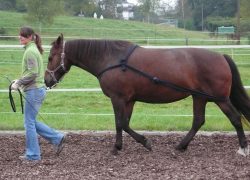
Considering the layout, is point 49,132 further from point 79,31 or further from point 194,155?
point 79,31

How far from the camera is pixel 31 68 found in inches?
241

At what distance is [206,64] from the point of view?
672cm

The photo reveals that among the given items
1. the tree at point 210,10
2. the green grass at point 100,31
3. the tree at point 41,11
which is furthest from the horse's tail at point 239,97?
the tree at point 210,10

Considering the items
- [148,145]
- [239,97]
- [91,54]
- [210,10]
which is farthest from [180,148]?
[210,10]

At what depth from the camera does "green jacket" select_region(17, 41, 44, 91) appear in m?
6.12

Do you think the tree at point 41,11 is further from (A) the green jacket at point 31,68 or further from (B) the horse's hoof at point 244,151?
(B) the horse's hoof at point 244,151

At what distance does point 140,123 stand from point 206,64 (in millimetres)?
2431

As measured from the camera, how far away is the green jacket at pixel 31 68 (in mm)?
6117

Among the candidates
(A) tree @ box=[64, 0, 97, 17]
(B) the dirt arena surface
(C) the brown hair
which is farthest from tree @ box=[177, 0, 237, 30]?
(C) the brown hair

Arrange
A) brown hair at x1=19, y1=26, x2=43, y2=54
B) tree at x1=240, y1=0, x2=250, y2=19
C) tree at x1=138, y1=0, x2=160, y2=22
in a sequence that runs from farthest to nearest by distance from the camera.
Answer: tree at x1=138, y1=0, x2=160, y2=22
tree at x1=240, y1=0, x2=250, y2=19
brown hair at x1=19, y1=26, x2=43, y2=54

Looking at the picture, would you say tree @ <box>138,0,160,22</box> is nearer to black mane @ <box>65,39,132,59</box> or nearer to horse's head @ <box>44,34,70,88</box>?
black mane @ <box>65,39,132,59</box>

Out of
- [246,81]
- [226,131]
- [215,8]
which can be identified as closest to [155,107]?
[226,131]

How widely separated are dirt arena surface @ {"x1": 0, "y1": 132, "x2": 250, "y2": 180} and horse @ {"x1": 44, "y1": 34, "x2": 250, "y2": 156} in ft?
0.94

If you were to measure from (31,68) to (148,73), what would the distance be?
1.57 meters
